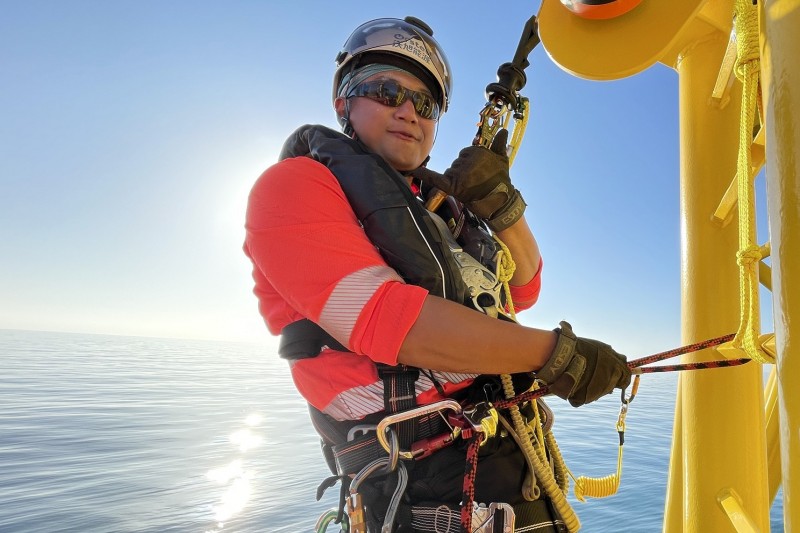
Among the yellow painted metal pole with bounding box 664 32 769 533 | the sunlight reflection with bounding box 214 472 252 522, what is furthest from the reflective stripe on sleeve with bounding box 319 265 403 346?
the sunlight reflection with bounding box 214 472 252 522

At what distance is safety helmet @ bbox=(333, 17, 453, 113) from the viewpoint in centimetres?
261

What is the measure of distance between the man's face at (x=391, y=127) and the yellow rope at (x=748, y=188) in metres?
1.40

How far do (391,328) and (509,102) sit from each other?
1.50 m

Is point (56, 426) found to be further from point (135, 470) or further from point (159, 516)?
point (159, 516)

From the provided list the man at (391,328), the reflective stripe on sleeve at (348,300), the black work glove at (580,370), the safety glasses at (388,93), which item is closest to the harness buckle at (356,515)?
the man at (391,328)

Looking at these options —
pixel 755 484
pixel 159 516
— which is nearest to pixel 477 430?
pixel 755 484

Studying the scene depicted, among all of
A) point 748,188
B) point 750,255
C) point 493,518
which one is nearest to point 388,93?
point 748,188

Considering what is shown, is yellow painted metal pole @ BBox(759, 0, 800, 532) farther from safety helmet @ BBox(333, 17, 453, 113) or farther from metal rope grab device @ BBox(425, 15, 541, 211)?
safety helmet @ BBox(333, 17, 453, 113)

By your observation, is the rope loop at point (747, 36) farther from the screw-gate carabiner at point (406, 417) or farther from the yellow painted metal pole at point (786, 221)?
the screw-gate carabiner at point (406, 417)

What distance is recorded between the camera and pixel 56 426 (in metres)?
11.4

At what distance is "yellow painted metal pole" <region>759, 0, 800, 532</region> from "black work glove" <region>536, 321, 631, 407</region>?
72cm

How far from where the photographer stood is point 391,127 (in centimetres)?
249

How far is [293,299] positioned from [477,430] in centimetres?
78

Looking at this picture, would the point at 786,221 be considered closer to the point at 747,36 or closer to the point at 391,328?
the point at 747,36
